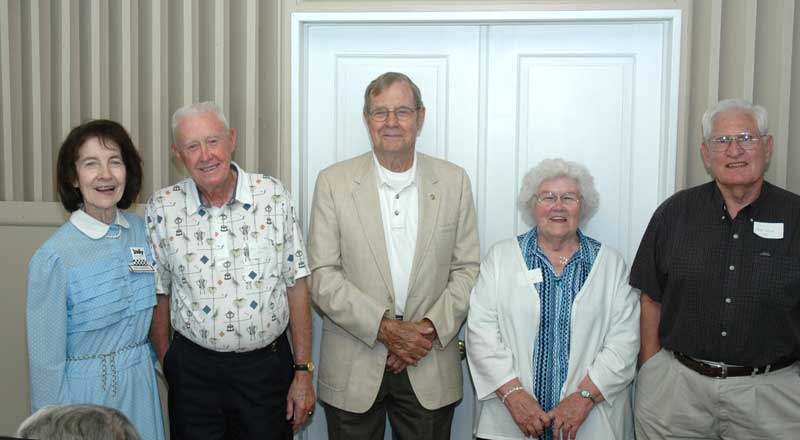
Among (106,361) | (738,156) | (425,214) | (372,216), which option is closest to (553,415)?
(425,214)

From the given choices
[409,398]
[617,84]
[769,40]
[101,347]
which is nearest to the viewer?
[101,347]

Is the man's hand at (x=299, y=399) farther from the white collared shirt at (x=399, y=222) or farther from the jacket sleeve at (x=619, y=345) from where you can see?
the jacket sleeve at (x=619, y=345)

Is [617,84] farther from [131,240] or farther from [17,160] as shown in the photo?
[17,160]

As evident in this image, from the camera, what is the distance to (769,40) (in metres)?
3.22

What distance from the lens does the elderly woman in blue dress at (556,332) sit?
2742 millimetres

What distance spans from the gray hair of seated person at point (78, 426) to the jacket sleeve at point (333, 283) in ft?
4.54

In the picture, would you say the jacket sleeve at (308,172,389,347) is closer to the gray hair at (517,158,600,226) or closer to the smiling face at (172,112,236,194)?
the smiling face at (172,112,236,194)

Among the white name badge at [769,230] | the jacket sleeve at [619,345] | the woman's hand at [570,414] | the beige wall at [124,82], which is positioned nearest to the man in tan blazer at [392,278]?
the woman's hand at [570,414]

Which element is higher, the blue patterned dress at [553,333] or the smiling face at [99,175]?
the smiling face at [99,175]

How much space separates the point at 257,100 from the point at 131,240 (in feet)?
3.54

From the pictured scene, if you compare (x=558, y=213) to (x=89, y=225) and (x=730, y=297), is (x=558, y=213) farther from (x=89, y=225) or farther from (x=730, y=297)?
(x=89, y=225)

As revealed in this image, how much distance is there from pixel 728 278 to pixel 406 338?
1.22 meters

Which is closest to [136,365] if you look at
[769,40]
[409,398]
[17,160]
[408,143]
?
[409,398]

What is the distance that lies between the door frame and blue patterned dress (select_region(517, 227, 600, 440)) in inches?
35.5
